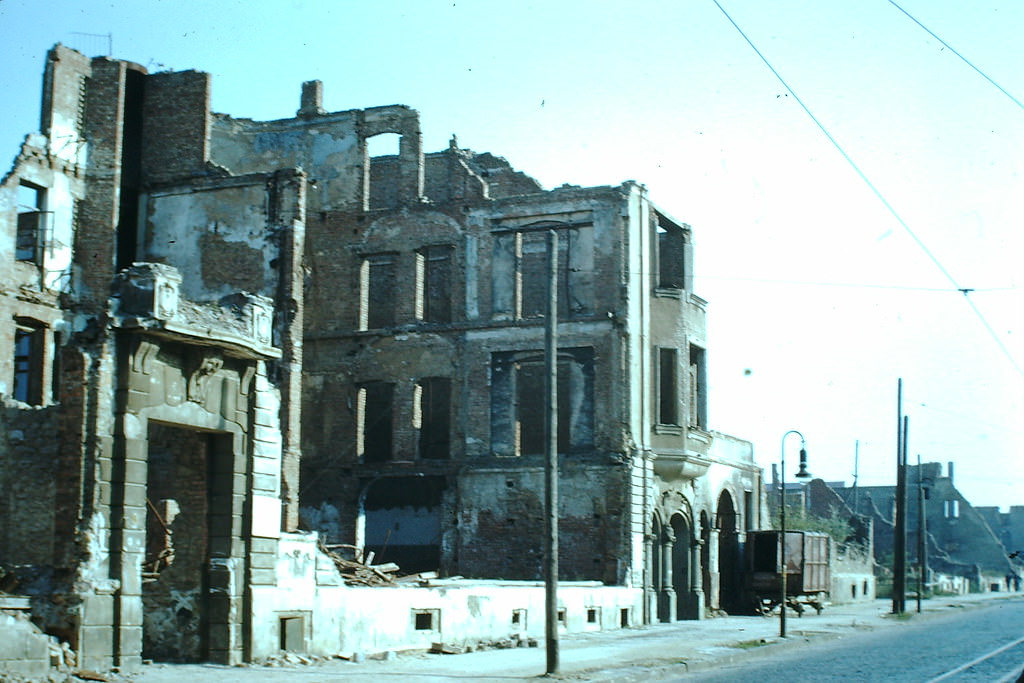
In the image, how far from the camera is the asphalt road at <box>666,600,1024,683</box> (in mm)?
18016

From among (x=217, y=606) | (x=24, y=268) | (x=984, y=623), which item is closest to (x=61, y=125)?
(x=24, y=268)

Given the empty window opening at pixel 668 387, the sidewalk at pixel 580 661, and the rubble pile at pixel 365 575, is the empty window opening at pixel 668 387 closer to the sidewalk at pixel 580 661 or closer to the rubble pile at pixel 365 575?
the sidewalk at pixel 580 661

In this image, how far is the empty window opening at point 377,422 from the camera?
37.1 metres

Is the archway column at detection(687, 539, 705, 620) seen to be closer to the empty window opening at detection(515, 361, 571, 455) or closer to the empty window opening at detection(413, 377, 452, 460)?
the empty window opening at detection(515, 361, 571, 455)

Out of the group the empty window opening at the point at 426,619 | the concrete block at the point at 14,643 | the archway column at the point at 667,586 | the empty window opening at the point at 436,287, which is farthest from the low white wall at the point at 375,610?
the empty window opening at the point at 436,287

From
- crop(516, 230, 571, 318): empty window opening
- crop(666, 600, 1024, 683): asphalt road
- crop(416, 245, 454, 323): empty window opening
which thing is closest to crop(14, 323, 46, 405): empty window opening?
crop(416, 245, 454, 323): empty window opening

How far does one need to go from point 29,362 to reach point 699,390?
62.9 ft

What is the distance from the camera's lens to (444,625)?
2314 centimetres

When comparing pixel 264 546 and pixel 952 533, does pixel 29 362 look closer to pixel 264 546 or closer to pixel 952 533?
pixel 264 546

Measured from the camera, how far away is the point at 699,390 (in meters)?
37.4

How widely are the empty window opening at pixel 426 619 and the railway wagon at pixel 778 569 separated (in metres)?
18.5

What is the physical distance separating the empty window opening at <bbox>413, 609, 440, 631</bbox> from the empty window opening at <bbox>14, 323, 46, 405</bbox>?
9.06 m

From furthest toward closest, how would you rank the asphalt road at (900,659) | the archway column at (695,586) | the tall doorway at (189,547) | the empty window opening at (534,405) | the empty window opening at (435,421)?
the empty window opening at (435,421), the empty window opening at (534,405), the archway column at (695,586), the tall doorway at (189,547), the asphalt road at (900,659)

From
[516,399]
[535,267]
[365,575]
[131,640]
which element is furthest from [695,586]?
[131,640]
